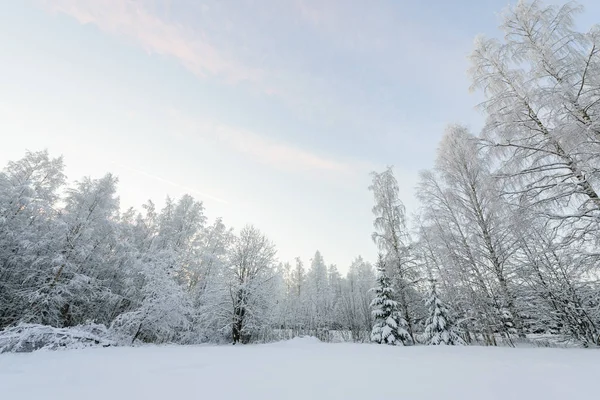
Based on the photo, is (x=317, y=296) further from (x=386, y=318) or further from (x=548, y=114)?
(x=548, y=114)

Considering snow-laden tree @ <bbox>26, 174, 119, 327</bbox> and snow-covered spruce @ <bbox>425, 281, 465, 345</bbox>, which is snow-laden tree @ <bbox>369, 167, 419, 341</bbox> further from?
snow-laden tree @ <bbox>26, 174, 119, 327</bbox>

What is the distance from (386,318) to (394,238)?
13.9 feet

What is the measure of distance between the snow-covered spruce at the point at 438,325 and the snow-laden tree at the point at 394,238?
897 millimetres

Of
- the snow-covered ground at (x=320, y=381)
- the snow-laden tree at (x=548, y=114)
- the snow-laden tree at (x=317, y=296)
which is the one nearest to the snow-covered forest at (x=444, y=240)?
the snow-laden tree at (x=548, y=114)

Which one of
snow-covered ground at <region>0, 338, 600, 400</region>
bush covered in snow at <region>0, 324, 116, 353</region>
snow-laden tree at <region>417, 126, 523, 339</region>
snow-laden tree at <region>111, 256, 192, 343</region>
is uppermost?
snow-laden tree at <region>417, 126, 523, 339</region>

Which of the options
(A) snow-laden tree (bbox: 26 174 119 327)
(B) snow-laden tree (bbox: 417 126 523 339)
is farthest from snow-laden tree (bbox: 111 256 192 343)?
(B) snow-laden tree (bbox: 417 126 523 339)

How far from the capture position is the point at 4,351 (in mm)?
5703

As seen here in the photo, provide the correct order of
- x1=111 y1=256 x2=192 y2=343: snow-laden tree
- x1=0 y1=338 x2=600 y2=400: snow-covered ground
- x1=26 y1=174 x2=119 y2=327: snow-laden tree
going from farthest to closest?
x1=26 y1=174 x2=119 y2=327: snow-laden tree < x1=111 y1=256 x2=192 y2=343: snow-laden tree < x1=0 y1=338 x2=600 y2=400: snow-covered ground

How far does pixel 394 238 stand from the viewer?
44.1 ft

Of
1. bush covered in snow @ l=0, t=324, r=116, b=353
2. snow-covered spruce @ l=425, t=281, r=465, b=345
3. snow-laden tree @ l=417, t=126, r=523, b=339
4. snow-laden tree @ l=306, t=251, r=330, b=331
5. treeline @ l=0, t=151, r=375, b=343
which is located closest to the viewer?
bush covered in snow @ l=0, t=324, r=116, b=353

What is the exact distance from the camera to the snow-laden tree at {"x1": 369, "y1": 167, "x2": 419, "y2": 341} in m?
12.5

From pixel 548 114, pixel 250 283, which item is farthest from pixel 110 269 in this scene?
pixel 548 114

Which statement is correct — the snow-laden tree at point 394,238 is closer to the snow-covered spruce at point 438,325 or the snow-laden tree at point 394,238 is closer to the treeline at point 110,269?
the snow-covered spruce at point 438,325

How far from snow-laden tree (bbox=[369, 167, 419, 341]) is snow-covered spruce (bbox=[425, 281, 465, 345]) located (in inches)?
35.3
